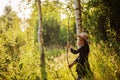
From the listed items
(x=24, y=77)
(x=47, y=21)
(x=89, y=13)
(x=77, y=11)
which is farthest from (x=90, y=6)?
(x=47, y=21)

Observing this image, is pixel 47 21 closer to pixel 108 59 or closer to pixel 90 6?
pixel 90 6

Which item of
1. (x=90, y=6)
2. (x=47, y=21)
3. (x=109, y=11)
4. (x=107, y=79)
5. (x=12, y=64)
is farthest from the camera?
(x=47, y=21)

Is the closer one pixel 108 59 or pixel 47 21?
pixel 108 59

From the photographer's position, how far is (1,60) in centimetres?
820

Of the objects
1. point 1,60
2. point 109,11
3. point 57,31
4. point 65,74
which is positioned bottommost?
point 57,31

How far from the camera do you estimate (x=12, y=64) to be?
8.45m

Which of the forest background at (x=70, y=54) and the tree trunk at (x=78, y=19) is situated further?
the tree trunk at (x=78, y=19)

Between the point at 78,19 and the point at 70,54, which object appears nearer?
the point at 78,19

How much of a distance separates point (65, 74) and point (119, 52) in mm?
1741

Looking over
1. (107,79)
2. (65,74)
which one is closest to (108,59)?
(107,79)

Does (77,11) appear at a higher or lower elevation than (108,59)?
higher

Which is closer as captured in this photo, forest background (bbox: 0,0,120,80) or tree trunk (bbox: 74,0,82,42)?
forest background (bbox: 0,0,120,80)

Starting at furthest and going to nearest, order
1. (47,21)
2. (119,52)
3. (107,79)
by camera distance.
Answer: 1. (47,21)
2. (119,52)
3. (107,79)

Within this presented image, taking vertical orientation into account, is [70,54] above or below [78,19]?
below
